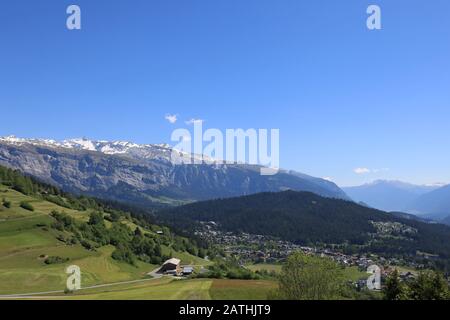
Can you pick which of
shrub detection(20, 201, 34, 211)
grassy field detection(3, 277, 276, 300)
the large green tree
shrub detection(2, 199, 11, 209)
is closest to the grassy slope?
shrub detection(2, 199, 11, 209)

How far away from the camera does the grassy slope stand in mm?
94688

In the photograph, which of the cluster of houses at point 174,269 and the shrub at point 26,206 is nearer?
the cluster of houses at point 174,269

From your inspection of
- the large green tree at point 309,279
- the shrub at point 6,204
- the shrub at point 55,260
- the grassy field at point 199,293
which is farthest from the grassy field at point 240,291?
the shrub at point 6,204

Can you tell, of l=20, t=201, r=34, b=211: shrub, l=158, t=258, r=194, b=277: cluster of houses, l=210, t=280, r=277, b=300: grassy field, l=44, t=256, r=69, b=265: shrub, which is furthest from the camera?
l=20, t=201, r=34, b=211: shrub

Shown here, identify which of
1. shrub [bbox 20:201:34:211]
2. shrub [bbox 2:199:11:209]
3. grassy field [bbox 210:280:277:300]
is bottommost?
grassy field [bbox 210:280:277:300]

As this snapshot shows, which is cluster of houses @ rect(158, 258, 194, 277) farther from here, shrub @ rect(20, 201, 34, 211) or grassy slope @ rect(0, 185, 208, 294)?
shrub @ rect(20, 201, 34, 211)

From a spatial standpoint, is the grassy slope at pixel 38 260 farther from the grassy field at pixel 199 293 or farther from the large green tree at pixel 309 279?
the large green tree at pixel 309 279

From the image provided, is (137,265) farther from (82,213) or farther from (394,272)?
(394,272)

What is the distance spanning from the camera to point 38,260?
114 meters

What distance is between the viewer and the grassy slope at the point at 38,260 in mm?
94688

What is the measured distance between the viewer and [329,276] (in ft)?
204
